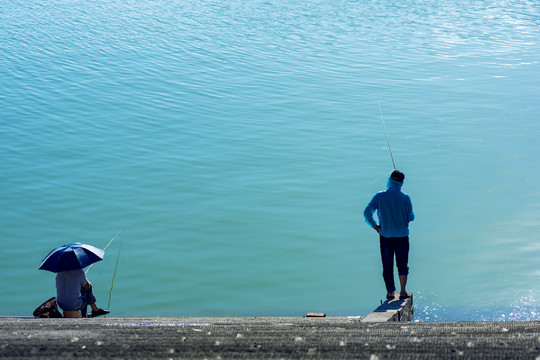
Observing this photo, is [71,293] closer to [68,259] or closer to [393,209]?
[68,259]

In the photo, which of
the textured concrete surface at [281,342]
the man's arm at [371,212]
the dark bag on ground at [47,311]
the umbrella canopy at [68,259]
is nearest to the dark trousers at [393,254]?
the man's arm at [371,212]

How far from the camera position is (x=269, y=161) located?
1462 centimetres

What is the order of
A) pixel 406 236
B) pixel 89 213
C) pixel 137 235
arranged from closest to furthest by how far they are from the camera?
pixel 406 236 → pixel 137 235 → pixel 89 213

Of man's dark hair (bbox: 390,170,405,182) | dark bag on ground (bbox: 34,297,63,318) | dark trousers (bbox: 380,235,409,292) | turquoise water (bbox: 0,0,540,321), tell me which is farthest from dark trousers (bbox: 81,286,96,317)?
man's dark hair (bbox: 390,170,405,182)

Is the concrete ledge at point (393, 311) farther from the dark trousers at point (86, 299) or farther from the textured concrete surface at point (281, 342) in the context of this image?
the dark trousers at point (86, 299)

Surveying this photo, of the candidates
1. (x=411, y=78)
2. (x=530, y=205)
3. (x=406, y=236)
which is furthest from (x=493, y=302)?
(x=411, y=78)

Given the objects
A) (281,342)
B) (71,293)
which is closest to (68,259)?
(71,293)

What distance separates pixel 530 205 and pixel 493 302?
11.1 feet

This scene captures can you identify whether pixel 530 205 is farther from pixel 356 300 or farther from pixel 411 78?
pixel 411 78

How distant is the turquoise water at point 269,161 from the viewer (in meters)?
10.3

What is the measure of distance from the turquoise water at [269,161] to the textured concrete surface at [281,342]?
476cm

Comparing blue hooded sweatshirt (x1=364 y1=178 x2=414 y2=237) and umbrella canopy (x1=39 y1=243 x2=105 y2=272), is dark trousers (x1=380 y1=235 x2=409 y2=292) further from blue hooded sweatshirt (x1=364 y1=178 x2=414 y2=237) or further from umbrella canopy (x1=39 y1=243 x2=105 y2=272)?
umbrella canopy (x1=39 y1=243 x2=105 y2=272)

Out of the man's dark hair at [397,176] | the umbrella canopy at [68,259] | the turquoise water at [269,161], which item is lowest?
the turquoise water at [269,161]

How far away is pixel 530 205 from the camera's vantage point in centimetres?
1244
